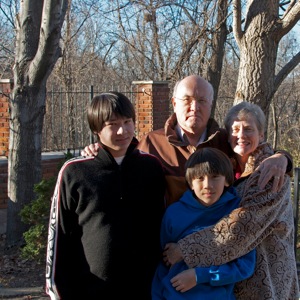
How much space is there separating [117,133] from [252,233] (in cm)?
81

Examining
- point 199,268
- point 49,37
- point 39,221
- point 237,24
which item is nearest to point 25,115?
point 49,37

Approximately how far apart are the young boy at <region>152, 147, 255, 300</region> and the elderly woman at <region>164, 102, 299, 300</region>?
0.17 feet

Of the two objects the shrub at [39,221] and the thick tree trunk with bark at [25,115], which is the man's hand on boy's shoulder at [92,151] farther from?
the thick tree trunk with bark at [25,115]

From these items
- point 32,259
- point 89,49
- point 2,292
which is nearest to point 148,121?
point 32,259

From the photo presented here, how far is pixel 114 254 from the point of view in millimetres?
2496

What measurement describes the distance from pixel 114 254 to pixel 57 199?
0.38m

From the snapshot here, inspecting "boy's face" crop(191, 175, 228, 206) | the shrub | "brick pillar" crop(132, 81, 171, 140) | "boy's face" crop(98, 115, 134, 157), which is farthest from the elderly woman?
"brick pillar" crop(132, 81, 171, 140)

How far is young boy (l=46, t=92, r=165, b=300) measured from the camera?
8.19ft

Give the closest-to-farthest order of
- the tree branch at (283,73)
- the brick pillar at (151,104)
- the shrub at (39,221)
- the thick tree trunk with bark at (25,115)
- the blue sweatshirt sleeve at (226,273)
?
1. the blue sweatshirt sleeve at (226,273)
2. the shrub at (39,221)
3. the thick tree trunk with bark at (25,115)
4. the tree branch at (283,73)
5. the brick pillar at (151,104)

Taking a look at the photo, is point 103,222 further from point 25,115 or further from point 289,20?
point 289,20

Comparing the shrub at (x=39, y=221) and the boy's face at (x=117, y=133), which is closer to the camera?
the boy's face at (x=117, y=133)

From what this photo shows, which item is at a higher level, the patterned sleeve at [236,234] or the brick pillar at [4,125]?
the brick pillar at [4,125]

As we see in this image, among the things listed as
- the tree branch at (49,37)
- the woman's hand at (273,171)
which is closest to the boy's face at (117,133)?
the woman's hand at (273,171)

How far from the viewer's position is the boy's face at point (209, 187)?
253cm
